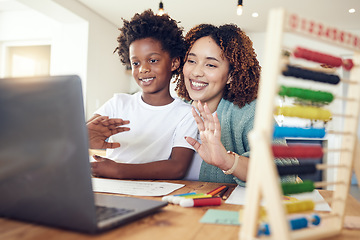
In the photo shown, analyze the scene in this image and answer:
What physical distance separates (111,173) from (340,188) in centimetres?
78

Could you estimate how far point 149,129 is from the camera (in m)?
1.53

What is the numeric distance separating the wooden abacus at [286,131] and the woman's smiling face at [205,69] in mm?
890

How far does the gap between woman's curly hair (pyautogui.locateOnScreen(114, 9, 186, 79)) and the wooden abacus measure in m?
0.98

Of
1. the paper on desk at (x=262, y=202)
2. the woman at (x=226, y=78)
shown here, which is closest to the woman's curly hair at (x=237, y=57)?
the woman at (x=226, y=78)

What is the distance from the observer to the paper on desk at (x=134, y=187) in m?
0.90

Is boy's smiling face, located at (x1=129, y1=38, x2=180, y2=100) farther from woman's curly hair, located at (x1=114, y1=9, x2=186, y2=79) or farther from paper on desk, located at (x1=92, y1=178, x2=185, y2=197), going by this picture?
paper on desk, located at (x1=92, y1=178, x2=185, y2=197)

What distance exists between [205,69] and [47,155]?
44.4 inches

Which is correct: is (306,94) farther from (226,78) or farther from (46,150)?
(226,78)

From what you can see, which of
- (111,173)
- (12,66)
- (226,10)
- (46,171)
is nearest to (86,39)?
(12,66)

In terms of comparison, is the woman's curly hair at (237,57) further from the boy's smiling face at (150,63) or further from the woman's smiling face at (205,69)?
the boy's smiling face at (150,63)

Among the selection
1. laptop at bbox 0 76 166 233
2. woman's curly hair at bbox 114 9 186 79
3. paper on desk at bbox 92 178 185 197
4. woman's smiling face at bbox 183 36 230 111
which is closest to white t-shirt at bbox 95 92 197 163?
woman's smiling face at bbox 183 36 230 111

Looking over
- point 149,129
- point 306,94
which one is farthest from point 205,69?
point 306,94

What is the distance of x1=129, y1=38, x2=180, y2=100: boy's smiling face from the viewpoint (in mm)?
1466

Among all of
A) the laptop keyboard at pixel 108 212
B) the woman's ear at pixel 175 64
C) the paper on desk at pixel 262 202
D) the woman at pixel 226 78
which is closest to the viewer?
the laptop keyboard at pixel 108 212
